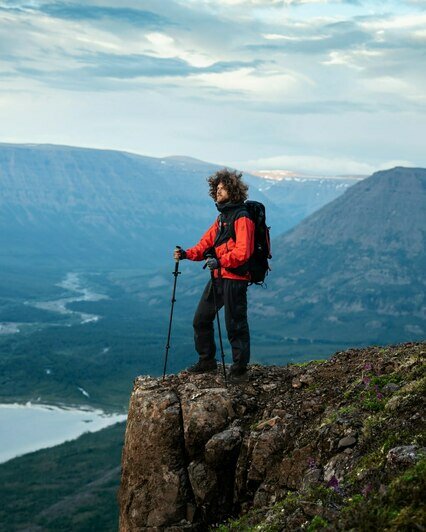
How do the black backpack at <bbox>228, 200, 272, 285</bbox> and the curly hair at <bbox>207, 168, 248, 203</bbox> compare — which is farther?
the curly hair at <bbox>207, 168, 248, 203</bbox>

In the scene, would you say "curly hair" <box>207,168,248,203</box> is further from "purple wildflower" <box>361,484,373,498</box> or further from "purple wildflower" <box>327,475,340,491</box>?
"purple wildflower" <box>361,484,373,498</box>

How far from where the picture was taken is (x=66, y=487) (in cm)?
15750

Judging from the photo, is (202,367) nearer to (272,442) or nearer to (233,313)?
(233,313)

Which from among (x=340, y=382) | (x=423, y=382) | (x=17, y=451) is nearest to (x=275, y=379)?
(x=340, y=382)

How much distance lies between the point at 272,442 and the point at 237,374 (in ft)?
10.1

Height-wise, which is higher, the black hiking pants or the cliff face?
the black hiking pants

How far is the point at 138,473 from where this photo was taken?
13.8m

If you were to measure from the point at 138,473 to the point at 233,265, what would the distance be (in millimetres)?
4330

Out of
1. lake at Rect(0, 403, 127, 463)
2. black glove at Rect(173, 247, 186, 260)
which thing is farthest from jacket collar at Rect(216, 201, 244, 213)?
lake at Rect(0, 403, 127, 463)

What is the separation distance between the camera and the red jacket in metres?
14.9

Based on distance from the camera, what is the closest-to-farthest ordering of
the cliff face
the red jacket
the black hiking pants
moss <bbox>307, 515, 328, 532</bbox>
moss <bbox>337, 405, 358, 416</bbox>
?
moss <bbox>307, 515, 328, 532</bbox>, the cliff face, moss <bbox>337, 405, 358, 416</bbox>, the red jacket, the black hiking pants

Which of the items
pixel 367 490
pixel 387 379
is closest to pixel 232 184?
pixel 387 379

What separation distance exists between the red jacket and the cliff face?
7.95ft

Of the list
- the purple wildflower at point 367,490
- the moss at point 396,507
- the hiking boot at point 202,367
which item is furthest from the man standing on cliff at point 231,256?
the moss at point 396,507
